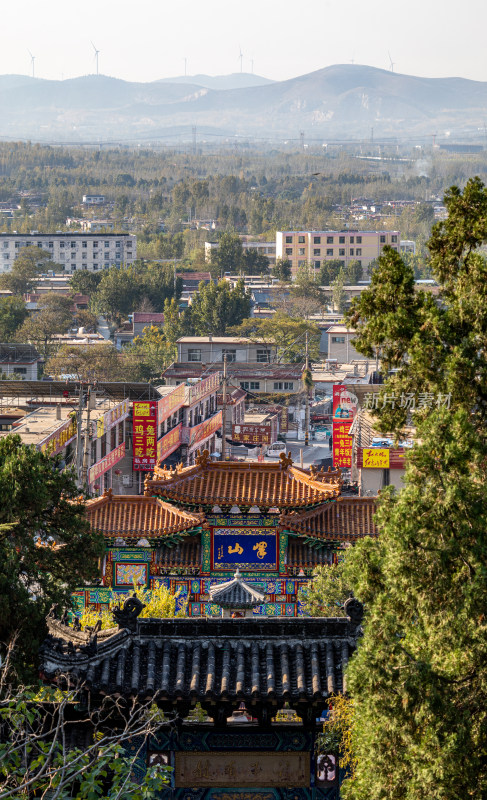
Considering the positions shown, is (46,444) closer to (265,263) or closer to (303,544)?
(303,544)

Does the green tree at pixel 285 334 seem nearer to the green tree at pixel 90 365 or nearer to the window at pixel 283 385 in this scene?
the window at pixel 283 385

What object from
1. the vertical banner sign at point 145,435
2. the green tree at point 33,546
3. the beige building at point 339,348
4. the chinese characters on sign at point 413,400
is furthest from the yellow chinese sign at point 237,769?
the beige building at point 339,348

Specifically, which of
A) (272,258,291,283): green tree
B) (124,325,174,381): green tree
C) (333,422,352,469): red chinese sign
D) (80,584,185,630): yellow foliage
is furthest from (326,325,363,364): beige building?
(80,584,185,630): yellow foliage

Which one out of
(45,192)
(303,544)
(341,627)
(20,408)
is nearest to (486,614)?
(341,627)

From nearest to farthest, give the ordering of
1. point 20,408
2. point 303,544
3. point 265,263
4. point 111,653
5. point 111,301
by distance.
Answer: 1. point 111,653
2. point 303,544
3. point 20,408
4. point 111,301
5. point 265,263

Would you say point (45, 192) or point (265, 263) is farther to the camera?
point (45, 192)

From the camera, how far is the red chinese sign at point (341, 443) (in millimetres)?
40719

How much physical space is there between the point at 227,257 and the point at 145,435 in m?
65.8

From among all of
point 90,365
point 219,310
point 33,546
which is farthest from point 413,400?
point 219,310

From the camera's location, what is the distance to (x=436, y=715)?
9758 millimetres

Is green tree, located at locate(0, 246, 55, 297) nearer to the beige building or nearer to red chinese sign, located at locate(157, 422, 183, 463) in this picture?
the beige building

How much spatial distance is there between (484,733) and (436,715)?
0.46 meters

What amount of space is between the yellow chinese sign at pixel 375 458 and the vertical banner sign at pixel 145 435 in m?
11.8

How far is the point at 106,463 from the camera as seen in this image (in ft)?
135
